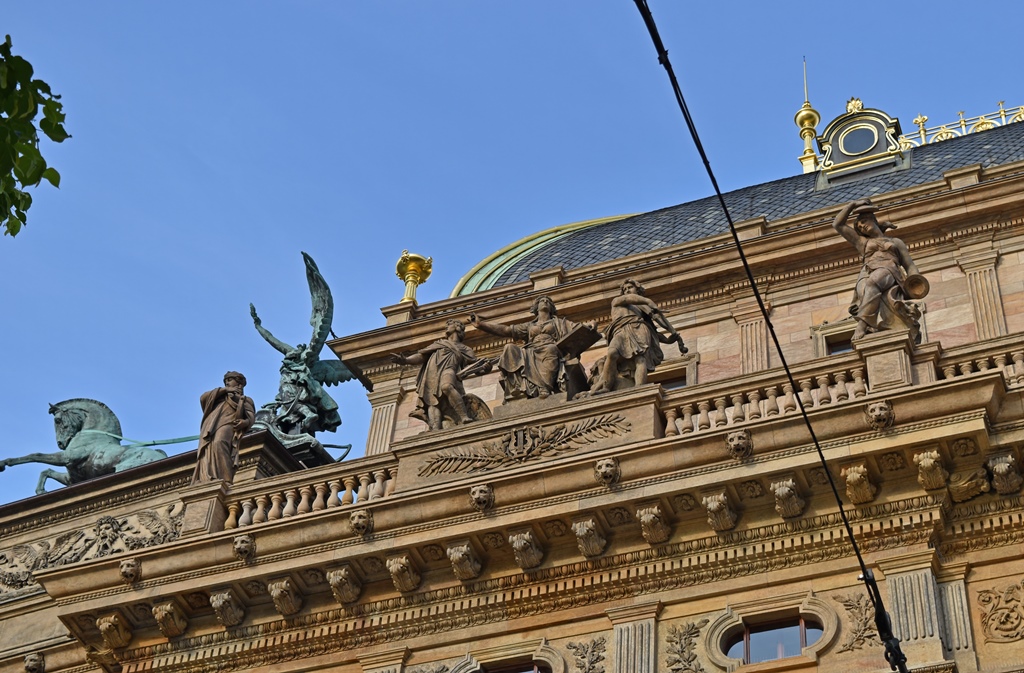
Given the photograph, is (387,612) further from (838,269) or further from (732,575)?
(838,269)

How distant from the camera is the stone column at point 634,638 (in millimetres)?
19594

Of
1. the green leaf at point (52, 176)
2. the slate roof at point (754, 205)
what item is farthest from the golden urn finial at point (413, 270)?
the green leaf at point (52, 176)

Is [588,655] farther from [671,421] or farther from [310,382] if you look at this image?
[310,382]

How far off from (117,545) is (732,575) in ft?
40.4

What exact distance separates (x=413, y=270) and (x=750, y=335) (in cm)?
634

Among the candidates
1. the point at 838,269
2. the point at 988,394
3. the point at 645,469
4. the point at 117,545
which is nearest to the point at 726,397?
the point at 645,469

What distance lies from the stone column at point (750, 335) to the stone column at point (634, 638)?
20.9 feet

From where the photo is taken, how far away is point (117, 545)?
96.8ft

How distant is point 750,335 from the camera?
2661cm

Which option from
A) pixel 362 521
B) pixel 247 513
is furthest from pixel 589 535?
pixel 247 513

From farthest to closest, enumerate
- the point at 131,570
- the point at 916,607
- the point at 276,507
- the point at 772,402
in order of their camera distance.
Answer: the point at 276,507
the point at 131,570
the point at 772,402
the point at 916,607

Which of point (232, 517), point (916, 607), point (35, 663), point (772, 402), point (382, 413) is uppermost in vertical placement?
point (382, 413)

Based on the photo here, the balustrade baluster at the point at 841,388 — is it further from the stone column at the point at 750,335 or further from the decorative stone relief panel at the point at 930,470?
the stone column at the point at 750,335

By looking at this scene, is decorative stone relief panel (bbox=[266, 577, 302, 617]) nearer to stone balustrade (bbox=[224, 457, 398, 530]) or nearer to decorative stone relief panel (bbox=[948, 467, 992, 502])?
stone balustrade (bbox=[224, 457, 398, 530])
